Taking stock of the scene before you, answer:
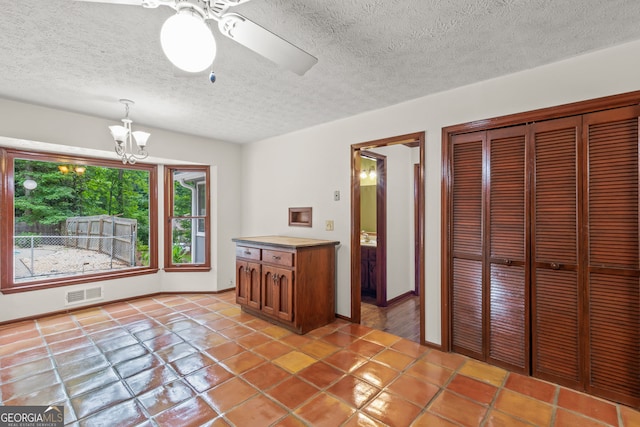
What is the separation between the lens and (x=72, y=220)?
152 inches

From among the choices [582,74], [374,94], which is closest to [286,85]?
[374,94]

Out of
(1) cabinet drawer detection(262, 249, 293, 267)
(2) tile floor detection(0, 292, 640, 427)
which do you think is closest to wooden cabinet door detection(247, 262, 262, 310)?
(1) cabinet drawer detection(262, 249, 293, 267)

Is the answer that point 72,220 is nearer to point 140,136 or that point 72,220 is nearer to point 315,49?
point 140,136

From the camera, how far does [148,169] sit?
14.5 feet

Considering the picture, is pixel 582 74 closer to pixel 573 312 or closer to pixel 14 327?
pixel 573 312

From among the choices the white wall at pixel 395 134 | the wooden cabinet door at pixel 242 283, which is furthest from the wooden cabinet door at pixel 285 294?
the white wall at pixel 395 134

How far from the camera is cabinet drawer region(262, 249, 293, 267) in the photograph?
3178 mm

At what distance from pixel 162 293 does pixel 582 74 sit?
5390 millimetres

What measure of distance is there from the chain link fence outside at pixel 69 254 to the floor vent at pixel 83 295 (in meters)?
0.26

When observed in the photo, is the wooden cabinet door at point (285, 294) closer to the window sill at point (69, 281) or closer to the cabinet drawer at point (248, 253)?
the cabinet drawer at point (248, 253)

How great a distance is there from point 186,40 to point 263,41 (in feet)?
1.36

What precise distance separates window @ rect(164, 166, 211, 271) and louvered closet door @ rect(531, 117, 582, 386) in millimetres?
4193

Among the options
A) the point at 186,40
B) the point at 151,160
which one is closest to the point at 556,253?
the point at 186,40

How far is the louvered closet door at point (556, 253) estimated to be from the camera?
214 cm
